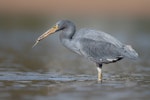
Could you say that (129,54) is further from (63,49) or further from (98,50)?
(63,49)

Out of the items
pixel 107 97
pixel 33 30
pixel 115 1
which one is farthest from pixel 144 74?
pixel 115 1

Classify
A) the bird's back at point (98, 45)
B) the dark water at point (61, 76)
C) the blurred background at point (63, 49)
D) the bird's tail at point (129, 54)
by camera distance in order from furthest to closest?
1. the bird's back at point (98, 45)
2. the bird's tail at point (129, 54)
3. the blurred background at point (63, 49)
4. the dark water at point (61, 76)

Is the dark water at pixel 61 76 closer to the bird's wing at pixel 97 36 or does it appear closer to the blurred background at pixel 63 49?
the blurred background at pixel 63 49

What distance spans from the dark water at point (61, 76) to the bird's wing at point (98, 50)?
1.45ft

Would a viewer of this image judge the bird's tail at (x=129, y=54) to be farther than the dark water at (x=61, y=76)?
Yes

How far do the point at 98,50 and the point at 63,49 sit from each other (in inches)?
296

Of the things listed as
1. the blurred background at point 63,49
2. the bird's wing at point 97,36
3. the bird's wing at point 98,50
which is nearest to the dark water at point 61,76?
the blurred background at point 63,49

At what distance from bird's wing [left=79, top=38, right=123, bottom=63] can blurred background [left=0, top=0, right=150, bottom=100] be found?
18.5 inches

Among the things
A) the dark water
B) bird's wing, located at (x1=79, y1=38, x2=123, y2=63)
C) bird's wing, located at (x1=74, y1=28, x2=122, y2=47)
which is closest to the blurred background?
the dark water

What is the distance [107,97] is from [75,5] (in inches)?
1041

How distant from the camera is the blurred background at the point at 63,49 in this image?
13.0 metres

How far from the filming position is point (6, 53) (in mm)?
20203

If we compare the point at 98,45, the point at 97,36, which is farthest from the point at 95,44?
the point at 97,36

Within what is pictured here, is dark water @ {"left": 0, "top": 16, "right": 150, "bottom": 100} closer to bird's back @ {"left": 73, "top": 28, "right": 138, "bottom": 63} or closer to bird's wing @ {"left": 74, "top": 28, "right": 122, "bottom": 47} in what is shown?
bird's back @ {"left": 73, "top": 28, "right": 138, "bottom": 63}
